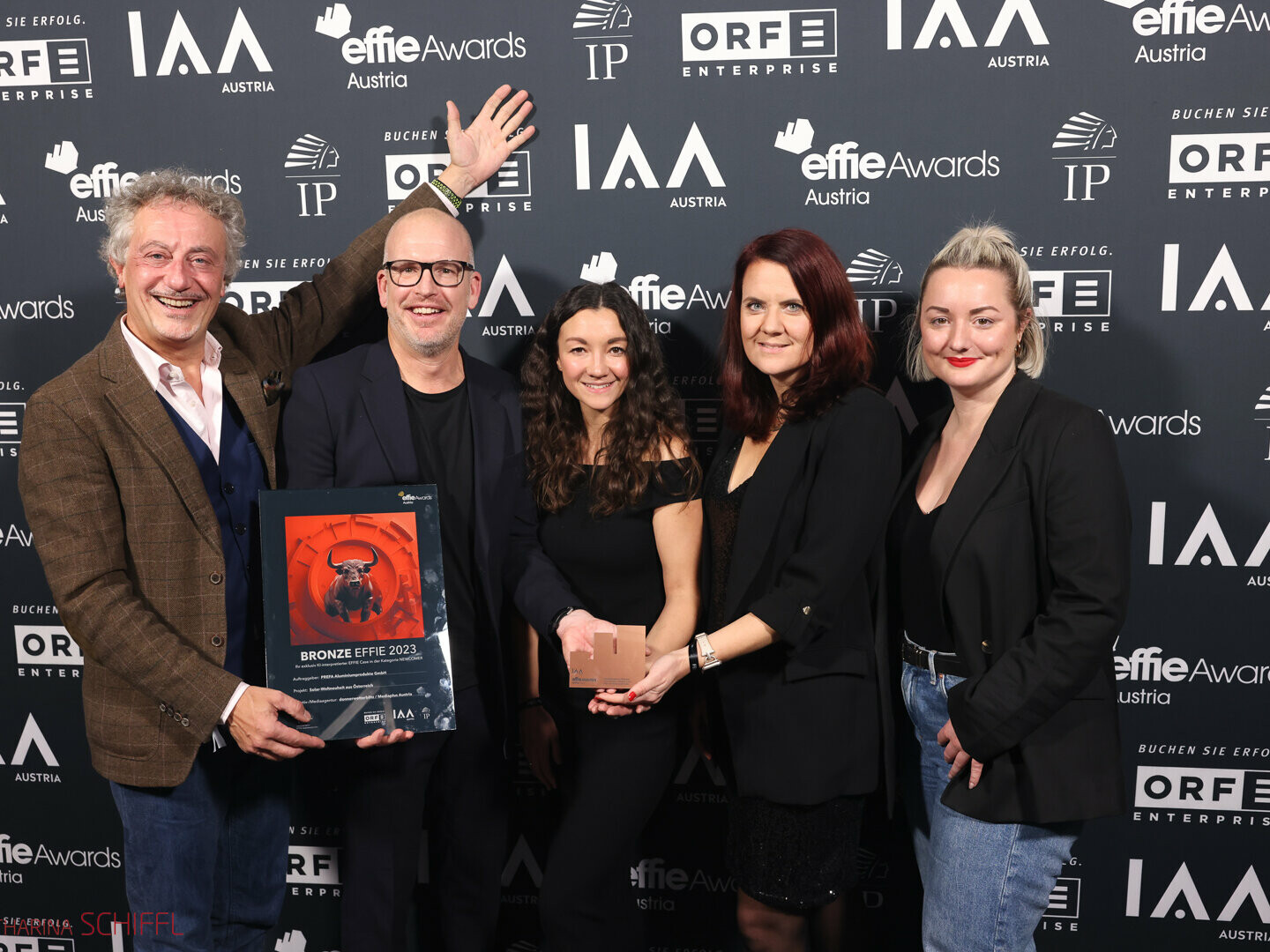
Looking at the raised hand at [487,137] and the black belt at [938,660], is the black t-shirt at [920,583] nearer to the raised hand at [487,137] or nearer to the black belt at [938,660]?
the black belt at [938,660]

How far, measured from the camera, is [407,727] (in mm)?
2320

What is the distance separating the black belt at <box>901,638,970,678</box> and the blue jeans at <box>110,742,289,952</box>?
1693mm

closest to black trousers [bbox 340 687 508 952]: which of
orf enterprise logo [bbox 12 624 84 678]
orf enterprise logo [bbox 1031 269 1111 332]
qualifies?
orf enterprise logo [bbox 12 624 84 678]

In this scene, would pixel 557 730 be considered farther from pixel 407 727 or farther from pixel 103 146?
pixel 103 146

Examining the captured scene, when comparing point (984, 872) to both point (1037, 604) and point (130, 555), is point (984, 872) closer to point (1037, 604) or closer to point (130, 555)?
point (1037, 604)

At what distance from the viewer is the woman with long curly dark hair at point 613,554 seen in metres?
2.40

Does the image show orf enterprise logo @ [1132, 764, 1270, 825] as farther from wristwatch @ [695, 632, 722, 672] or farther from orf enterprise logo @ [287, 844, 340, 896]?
orf enterprise logo @ [287, 844, 340, 896]

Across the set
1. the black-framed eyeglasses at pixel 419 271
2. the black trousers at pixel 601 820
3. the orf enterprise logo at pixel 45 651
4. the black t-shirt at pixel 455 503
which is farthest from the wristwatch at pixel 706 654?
the orf enterprise logo at pixel 45 651

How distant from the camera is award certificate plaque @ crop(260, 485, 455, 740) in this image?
226 centimetres

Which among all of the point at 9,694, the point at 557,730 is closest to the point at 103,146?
the point at 9,694

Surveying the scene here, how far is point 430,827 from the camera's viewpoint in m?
2.66

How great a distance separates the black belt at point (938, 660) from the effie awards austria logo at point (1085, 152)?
1.39 meters

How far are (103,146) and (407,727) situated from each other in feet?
6.68

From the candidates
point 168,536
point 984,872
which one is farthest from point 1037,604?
point 168,536
